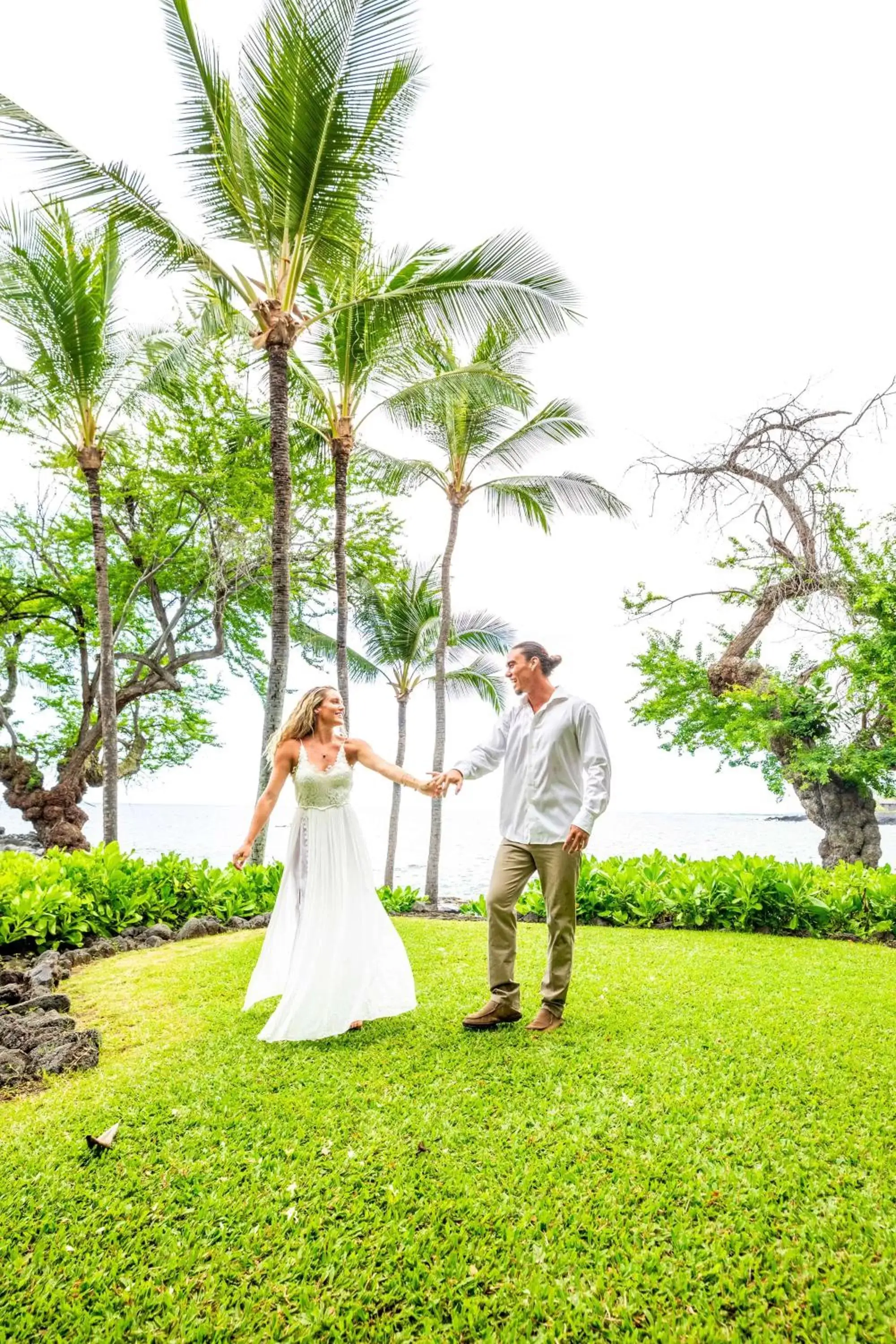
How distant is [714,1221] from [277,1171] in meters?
1.67

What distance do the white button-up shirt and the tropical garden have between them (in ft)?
4.14

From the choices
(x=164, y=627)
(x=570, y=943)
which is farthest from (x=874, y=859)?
(x=164, y=627)

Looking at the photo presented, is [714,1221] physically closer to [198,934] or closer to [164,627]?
[198,934]

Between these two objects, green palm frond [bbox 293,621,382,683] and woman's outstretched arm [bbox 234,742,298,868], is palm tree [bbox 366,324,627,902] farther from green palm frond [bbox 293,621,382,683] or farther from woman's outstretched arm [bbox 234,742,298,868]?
woman's outstretched arm [bbox 234,742,298,868]

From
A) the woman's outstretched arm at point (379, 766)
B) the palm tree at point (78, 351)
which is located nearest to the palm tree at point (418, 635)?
the palm tree at point (78, 351)

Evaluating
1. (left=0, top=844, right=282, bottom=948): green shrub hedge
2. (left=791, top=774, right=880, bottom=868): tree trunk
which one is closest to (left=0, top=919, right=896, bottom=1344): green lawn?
(left=0, top=844, right=282, bottom=948): green shrub hedge

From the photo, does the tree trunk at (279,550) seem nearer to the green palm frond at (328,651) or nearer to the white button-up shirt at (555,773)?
the white button-up shirt at (555,773)

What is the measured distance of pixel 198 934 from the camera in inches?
314

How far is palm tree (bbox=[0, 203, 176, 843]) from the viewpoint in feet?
39.3

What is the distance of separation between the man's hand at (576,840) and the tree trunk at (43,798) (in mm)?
18766

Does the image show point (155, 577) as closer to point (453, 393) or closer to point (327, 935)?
point (453, 393)

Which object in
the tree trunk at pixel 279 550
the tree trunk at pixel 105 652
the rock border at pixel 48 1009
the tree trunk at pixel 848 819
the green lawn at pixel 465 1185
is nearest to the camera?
the green lawn at pixel 465 1185

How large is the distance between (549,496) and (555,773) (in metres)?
11.7

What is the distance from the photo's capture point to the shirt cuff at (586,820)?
4.07 metres
